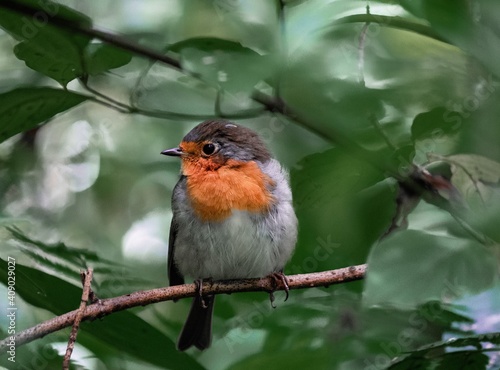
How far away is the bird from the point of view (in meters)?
4.01

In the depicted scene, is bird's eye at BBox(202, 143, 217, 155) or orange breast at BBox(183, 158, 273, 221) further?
bird's eye at BBox(202, 143, 217, 155)

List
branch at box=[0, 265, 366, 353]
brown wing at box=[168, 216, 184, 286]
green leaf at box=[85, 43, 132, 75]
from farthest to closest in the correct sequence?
brown wing at box=[168, 216, 184, 286] < green leaf at box=[85, 43, 132, 75] < branch at box=[0, 265, 366, 353]

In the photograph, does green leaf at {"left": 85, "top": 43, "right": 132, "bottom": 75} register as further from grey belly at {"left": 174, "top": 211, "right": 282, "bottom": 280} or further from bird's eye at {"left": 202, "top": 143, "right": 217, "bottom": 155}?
bird's eye at {"left": 202, "top": 143, "right": 217, "bottom": 155}

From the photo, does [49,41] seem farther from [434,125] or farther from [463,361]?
[463,361]

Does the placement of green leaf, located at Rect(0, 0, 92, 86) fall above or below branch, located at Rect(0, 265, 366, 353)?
above

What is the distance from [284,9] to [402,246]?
987 mm

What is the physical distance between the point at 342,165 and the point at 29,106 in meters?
1.05

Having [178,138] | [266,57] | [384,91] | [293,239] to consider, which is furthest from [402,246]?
[178,138]

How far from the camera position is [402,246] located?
5.92 feet

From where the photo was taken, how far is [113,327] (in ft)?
7.79

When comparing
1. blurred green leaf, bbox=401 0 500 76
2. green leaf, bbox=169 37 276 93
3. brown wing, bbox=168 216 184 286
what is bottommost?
brown wing, bbox=168 216 184 286

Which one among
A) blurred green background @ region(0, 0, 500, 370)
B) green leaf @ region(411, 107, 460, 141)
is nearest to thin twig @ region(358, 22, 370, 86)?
blurred green background @ region(0, 0, 500, 370)

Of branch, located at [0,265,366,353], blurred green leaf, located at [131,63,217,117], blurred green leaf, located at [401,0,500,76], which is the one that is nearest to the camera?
blurred green leaf, located at [401,0,500,76]

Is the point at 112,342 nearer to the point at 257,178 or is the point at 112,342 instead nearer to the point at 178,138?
the point at 257,178
